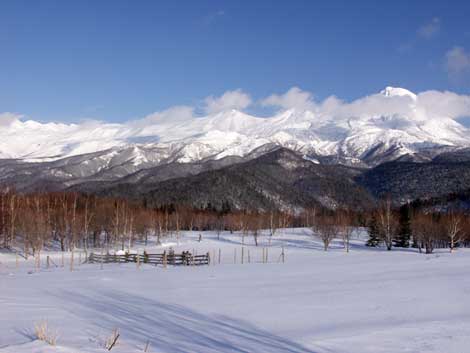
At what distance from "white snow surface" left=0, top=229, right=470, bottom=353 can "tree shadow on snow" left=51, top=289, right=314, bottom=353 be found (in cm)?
4

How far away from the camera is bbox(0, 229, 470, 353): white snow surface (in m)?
13.8

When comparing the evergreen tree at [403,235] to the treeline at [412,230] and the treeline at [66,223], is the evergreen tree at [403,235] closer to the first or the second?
the treeline at [412,230]

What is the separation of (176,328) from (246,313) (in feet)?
13.8

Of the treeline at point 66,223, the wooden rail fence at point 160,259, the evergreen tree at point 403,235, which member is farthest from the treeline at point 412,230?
the wooden rail fence at point 160,259

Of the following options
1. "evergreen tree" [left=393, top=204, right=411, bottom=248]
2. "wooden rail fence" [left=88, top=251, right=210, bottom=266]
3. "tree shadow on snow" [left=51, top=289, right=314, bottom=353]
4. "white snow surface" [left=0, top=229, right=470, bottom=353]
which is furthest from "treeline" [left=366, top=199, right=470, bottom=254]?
"tree shadow on snow" [left=51, top=289, right=314, bottom=353]

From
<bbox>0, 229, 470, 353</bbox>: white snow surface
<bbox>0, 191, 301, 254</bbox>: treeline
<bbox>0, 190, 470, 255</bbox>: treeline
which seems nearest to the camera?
<bbox>0, 229, 470, 353</bbox>: white snow surface

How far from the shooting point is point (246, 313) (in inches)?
770

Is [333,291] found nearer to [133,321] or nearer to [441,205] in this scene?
[133,321]

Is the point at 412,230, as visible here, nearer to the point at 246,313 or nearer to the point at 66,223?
the point at 66,223

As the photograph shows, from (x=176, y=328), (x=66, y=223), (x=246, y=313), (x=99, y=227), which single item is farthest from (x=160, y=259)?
(x=176, y=328)

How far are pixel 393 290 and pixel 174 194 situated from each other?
17234 cm

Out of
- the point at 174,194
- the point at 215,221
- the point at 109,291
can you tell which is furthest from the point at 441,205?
the point at 109,291

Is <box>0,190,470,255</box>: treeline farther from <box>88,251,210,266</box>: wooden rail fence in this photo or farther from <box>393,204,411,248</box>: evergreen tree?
<box>88,251,210,266</box>: wooden rail fence

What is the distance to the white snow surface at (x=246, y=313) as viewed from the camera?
13.8 meters
